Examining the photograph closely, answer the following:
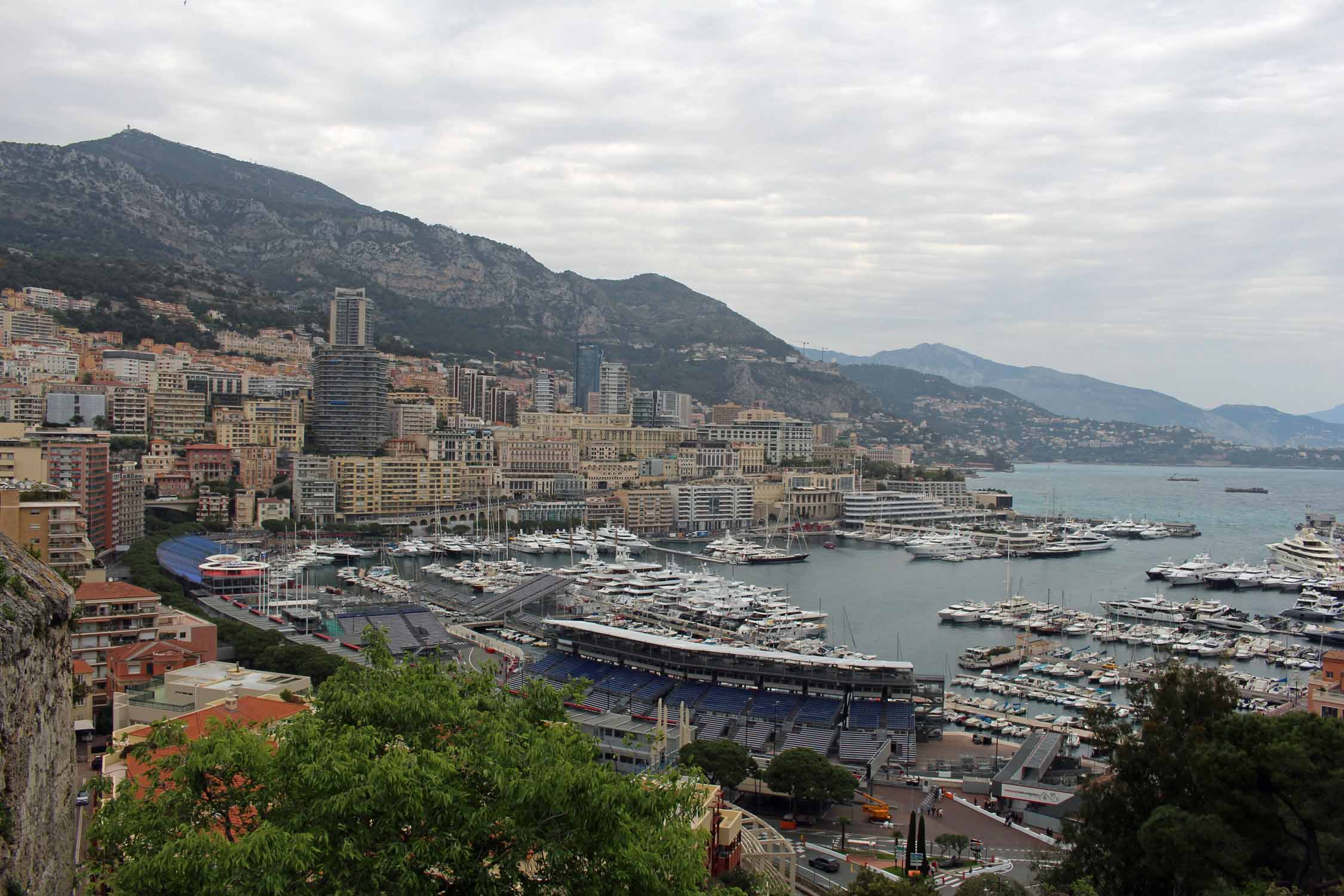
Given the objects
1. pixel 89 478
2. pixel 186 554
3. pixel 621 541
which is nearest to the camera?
Result: pixel 89 478

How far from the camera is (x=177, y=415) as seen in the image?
48438 mm

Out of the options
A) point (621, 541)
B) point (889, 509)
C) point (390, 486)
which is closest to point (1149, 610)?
point (621, 541)

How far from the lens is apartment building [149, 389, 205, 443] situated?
4719 cm

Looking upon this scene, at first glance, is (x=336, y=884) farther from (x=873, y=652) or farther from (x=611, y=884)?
(x=873, y=652)

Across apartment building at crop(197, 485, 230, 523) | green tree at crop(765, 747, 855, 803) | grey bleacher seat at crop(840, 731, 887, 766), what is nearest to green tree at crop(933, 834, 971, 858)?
green tree at crop(765, 747, 855, 803)

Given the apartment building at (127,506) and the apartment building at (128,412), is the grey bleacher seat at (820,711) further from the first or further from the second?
the apartment building at (128,412)

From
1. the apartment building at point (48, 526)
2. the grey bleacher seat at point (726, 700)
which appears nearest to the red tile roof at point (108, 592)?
the apartment building at point (48, 526)

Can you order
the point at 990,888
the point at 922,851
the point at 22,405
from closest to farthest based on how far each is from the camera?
1. the point at 990,888
2. the point at 922,851
3. the point at 22,405

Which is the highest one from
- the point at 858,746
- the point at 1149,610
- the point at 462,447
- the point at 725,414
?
the point at 725,414

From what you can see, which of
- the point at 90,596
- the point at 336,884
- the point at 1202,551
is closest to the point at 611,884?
the point at 336,884

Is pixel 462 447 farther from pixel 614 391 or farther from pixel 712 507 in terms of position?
pixel 614 391

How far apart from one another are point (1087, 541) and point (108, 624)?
139ft

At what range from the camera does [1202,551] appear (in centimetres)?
4628

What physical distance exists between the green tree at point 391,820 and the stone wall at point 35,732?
0.84 ft
